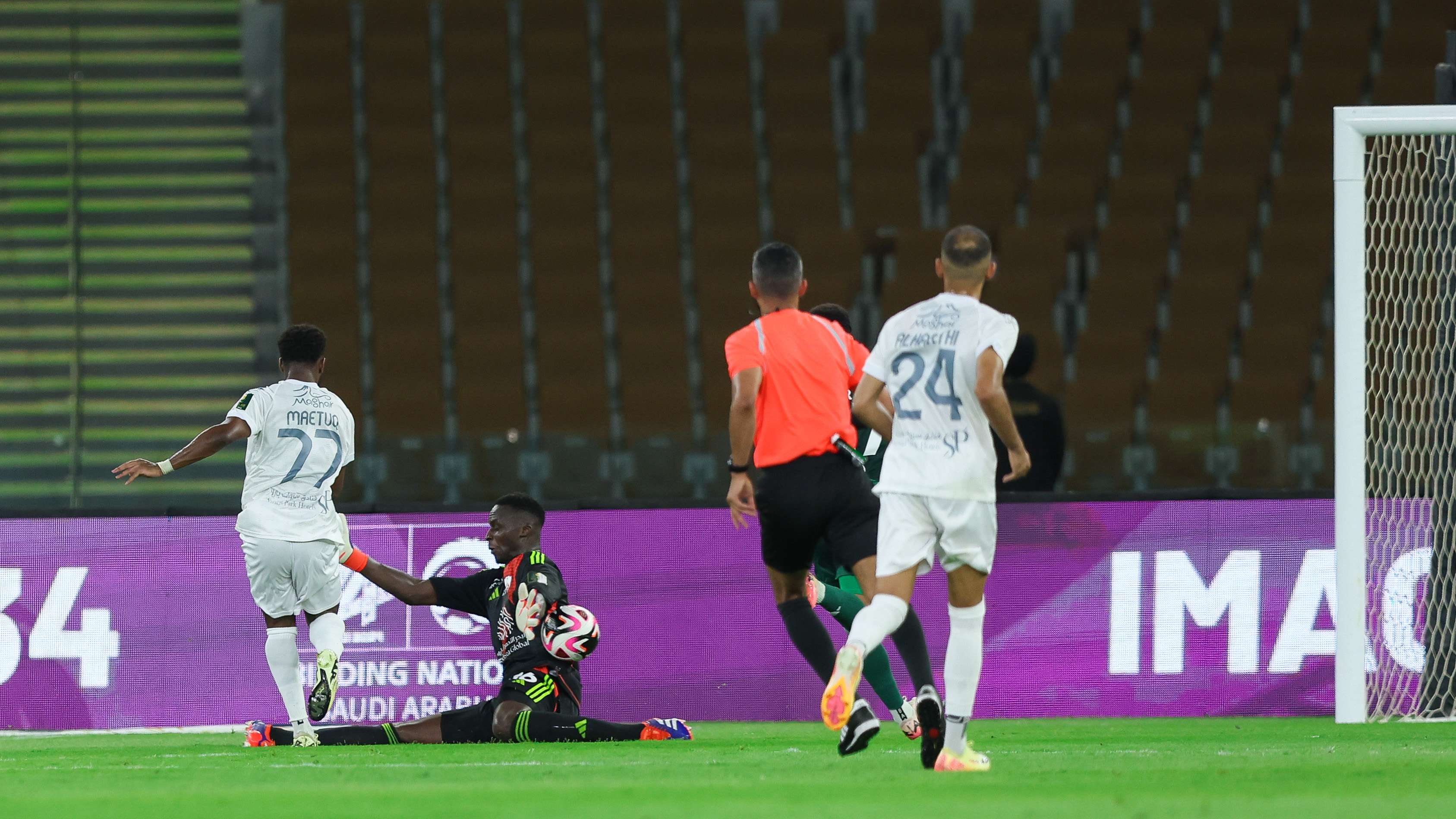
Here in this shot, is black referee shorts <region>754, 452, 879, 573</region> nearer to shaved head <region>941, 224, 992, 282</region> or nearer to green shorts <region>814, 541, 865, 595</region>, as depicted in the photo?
shaved head <region>941, 224, 992, 282</region>

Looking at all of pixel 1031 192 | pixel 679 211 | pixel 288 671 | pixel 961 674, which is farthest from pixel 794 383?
pixel 679 211

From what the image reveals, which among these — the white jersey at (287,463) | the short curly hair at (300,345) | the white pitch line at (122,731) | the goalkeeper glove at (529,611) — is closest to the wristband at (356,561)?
the white jersey at (287,463)

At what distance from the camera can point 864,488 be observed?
20.1 feet

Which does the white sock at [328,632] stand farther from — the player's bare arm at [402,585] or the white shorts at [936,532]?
the white shorts at [936,532]

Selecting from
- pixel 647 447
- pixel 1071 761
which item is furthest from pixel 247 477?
pixel 647 447

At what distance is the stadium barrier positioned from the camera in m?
8.41

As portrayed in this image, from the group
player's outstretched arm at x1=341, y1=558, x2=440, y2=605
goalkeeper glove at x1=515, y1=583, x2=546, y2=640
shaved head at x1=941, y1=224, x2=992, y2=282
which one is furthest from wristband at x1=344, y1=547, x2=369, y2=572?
shaved head at x1=941, y1=224, x2=992, y2=282

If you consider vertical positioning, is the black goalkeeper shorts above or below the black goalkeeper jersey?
below

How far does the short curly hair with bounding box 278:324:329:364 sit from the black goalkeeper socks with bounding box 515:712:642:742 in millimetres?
1577

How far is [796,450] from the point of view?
19.9ft

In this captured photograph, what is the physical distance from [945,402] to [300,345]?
135 inches

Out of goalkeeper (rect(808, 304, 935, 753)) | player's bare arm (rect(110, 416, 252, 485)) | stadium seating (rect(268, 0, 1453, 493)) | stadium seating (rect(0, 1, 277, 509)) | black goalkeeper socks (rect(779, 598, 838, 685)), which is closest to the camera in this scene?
black goalkeeper socks (rect(779, 598, 838, 685))

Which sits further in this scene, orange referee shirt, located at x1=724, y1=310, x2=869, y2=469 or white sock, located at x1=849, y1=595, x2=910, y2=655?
orange referee shirt, located at x1=724, y1=310, x2=869, y2=469

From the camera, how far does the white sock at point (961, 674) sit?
5.16 meters
